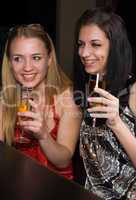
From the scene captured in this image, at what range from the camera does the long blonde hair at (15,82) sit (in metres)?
1.67

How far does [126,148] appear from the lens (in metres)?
1.39

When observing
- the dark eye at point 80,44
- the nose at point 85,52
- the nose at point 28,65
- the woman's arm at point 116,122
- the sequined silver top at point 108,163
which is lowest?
the sequined silver top at point 108,163

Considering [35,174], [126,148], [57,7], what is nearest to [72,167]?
[126,148]

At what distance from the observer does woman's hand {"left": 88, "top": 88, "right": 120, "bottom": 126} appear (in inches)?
50.3

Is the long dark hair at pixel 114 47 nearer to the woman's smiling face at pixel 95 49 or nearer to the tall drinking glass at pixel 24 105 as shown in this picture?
the woman's smiling face at pixel 95 49

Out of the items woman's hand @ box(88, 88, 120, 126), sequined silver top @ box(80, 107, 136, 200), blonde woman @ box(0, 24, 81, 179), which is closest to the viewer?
woman's hand @ box(88, 88, 120, 126)

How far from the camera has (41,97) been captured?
5.47 feet

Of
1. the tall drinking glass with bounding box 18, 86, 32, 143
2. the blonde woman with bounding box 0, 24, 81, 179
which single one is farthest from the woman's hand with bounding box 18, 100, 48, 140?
the blonde woman with bounding box 0, 24, 81, 179

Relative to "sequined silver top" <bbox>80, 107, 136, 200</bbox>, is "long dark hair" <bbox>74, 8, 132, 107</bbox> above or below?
above

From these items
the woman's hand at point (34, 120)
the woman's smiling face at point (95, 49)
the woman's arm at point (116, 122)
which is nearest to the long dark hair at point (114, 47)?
the woman's smiling face at point (95, 49)

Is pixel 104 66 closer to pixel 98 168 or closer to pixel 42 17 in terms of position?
pixel 98 168

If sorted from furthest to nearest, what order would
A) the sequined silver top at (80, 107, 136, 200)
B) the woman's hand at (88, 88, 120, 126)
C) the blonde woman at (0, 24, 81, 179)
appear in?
1. the blonde woman at (0, 24, 81, 179)
2. the sequined silver top at (80, 107, 136, 200)
3. the woman's hand at (88, 88, 120, 126)

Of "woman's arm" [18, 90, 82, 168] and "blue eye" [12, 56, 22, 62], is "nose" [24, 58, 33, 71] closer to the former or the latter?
"blue eye" [12, 56, 22, 62]

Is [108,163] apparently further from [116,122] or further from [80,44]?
[80,44]
